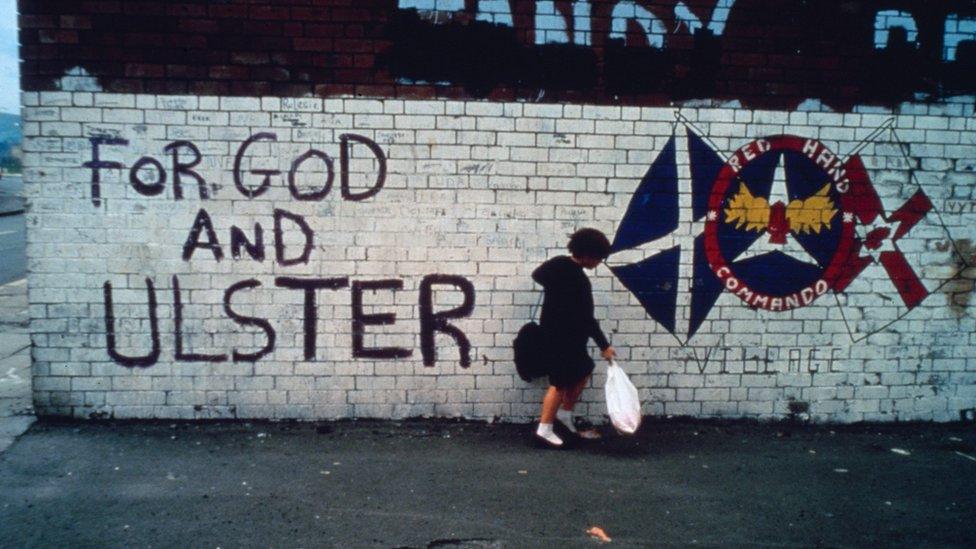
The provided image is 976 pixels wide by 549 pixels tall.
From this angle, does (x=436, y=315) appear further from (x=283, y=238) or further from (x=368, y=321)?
(x=283, y=238)

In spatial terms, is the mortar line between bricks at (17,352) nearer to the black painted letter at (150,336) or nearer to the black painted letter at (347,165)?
the black painted letter at (150,336)

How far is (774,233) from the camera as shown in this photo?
17.6 ft

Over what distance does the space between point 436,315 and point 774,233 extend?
9.11 ft

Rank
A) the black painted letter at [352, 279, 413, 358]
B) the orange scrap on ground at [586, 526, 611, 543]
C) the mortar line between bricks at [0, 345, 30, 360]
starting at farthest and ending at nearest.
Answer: the mortar line between bricks at [0, 345, 30, 360] < the black painted letter at [352, 279, 413, 358] < the orange scrap on ground at [586, 526, 611, 543]

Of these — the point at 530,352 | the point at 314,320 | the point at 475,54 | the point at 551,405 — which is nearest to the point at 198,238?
the point at 314,320

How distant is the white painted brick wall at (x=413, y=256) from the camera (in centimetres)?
498

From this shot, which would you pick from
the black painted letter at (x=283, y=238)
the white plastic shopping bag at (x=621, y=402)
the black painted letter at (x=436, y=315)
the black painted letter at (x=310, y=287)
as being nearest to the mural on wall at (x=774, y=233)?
the white plastic shopping bag at (x=621, y=402)

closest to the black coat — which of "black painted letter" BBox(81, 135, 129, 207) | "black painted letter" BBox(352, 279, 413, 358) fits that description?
"black painted letter" BBox(352, 279, 413, 358)

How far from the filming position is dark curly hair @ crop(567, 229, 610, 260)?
15.2 ft

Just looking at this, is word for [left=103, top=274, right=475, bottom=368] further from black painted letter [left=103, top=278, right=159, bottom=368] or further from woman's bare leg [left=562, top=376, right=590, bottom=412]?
woman's bare leg [left=562, top=376, right=590, bottom=412]

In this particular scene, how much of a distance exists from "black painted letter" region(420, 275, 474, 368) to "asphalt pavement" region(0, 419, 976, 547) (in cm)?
61

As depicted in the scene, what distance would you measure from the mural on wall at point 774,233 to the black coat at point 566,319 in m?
0.70

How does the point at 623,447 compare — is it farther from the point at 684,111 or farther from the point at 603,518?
the point at 684,111

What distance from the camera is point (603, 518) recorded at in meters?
3.82
